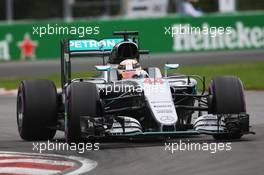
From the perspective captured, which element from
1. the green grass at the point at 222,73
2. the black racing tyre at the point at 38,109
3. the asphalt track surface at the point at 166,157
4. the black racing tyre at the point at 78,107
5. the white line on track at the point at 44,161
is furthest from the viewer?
the green grass at the point at 222,73

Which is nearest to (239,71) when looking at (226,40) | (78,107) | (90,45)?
(226,40)

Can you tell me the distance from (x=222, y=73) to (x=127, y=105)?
1463 centimetres

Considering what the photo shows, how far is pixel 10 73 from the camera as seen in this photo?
31562 mm

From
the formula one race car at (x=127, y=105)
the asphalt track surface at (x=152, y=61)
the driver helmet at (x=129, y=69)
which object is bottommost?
the asphalt track surface at (x=152, y=61)

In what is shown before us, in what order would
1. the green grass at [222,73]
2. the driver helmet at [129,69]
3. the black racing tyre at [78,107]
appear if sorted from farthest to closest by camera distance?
the green grass at [222,73] → the driver helmet at [129,69] → the black racing tyre at [78,107]

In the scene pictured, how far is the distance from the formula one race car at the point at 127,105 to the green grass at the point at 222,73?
32.4 ft

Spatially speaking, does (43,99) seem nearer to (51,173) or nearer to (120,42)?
(120,42)

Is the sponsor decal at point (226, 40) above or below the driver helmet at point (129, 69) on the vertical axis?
below

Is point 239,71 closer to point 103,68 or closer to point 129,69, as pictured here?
point 129,69

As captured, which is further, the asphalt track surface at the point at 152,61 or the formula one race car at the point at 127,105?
the asphalt track surface at the point at 152,61

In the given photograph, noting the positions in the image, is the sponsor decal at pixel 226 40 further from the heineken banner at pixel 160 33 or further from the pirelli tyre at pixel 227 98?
the pirelli tyre at pixel 227 98

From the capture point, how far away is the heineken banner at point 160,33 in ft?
117

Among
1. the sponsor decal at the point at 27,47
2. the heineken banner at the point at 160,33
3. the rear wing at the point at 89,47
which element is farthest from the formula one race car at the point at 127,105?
the sponsor decal at the point at 27,47

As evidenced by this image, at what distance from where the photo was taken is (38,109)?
518 inches
